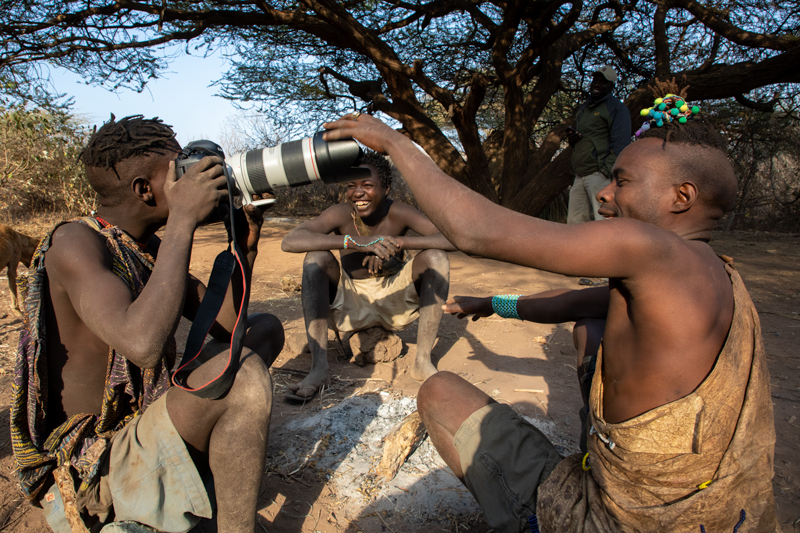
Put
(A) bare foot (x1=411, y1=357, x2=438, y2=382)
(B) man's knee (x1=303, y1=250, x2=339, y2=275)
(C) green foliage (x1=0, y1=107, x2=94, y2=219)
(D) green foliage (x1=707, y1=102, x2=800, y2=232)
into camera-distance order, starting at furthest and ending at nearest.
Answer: (D) green foliage (x1=707, y1=102, x2=800, y2=232), (C) green foliage (x1=0, y1=107, x2=94, y2=219), (B) man's knee (x1=303, y1=250, x2=339, y2=275), (A) bare foot (x1=411, y1=357, x2=438, y2=382)

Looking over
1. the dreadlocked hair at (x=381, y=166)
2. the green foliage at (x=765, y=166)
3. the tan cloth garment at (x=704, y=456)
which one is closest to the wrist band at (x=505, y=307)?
the tan cloth garment at (x=704, y=456)

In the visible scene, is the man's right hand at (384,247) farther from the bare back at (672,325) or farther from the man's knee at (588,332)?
the bare back at (672,325)

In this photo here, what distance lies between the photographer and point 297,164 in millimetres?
1683

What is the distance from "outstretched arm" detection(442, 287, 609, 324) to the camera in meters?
2.02

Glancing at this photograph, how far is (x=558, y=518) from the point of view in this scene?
1.32 meters

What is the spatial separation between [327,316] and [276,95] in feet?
25.8

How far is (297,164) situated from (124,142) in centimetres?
59

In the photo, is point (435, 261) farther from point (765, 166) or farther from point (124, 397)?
point (765, 166)

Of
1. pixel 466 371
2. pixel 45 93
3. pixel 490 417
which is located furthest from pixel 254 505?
pixel 45 93

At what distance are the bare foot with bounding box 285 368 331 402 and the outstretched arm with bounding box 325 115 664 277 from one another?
5.63ft

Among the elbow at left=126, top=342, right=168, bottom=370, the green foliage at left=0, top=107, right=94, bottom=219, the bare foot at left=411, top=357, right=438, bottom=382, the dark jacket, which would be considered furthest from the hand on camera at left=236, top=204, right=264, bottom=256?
the green foliage at left=0, top=107, right=94, bottom=219

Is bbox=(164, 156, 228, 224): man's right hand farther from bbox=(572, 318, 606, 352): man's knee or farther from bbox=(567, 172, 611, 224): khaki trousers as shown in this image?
bbox=(567, 172, 611, 224): khaki trousers

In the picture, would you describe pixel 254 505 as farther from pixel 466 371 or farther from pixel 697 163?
pixel 466 371

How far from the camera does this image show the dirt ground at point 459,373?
1.87 metres
